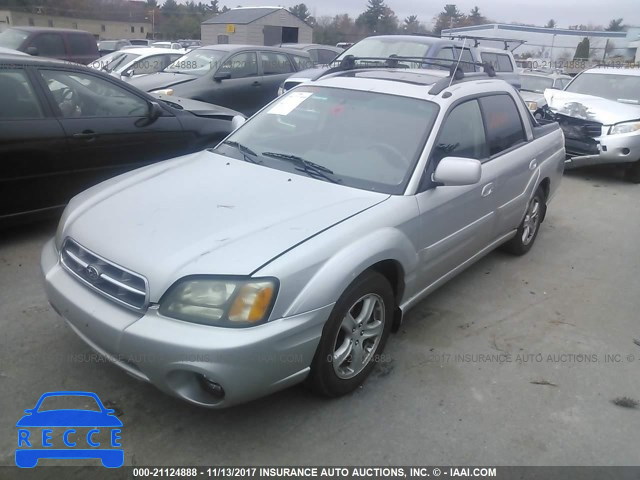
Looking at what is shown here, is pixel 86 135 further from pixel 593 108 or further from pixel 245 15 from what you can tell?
pixel 245 15

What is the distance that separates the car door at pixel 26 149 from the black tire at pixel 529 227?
13.4ft

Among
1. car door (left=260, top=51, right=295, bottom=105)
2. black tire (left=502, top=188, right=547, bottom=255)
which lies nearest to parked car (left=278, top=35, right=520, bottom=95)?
car door (left=260, top=51, right=295, bottom=105)

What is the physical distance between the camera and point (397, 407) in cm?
280

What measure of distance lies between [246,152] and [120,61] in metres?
9.88

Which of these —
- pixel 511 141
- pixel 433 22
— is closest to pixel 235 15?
pixel 433 22

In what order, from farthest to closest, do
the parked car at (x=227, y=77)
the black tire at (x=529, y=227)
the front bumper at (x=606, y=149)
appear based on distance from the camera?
1. the parked car at (x=227, y=77)
2. the front bumper at (x=606, y=149)
3. the black tire at (x=529, y=227)

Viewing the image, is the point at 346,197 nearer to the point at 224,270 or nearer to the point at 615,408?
the point at 224,270

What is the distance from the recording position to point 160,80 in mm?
8914

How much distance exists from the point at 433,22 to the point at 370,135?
35.6m

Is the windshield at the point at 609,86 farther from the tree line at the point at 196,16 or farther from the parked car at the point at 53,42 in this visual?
the tree line at the point at 196,16

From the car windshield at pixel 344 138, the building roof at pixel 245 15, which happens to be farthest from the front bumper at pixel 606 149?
the building roof at pixel 245 15

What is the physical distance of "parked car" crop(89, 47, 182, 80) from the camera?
1110cm

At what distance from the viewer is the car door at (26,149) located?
4.18 m

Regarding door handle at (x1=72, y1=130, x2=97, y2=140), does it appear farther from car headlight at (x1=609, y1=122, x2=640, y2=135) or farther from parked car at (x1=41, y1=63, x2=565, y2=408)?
car headlight at (x1=609, y1=122, x2=640, y2=135)
